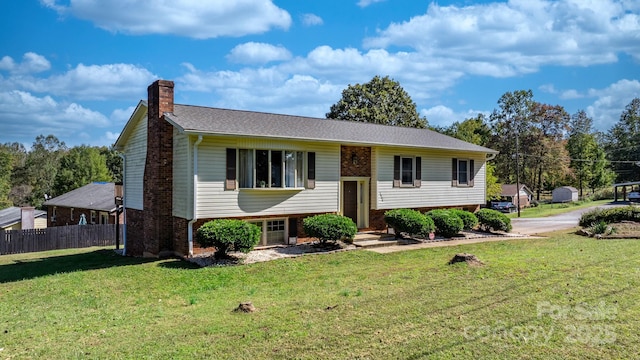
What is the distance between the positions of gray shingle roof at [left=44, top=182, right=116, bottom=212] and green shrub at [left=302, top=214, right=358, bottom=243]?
54.9 ft

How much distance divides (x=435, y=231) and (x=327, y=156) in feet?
18.1

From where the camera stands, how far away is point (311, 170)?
14.7 m

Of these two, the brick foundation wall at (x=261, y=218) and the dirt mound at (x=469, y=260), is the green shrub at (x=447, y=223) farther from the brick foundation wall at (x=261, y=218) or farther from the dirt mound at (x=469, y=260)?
the dirt mound at (x=469, y=260)

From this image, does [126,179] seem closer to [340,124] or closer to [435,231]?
[340,124]

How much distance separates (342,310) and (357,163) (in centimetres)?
1017

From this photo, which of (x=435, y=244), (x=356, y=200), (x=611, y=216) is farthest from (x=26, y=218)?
(x=611, y=216)

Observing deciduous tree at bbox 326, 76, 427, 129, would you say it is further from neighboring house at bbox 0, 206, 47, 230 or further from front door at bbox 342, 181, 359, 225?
neighboring house at bbox 0, 206, 47, 230

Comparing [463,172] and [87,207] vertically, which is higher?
[463,172]

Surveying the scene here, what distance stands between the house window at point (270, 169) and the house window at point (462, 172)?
812cm

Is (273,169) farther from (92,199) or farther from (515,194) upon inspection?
(515,194)

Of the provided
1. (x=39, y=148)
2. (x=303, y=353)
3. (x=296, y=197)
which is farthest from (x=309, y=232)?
(x=39, y=148)

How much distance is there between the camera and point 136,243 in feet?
50.4

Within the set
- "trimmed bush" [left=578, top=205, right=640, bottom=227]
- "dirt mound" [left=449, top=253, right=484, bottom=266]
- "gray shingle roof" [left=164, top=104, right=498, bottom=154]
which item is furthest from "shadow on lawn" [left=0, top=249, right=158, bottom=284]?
"trimmed bush" [left=578, top=205, right=640, bottom=227]

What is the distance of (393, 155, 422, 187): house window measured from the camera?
1705cm
